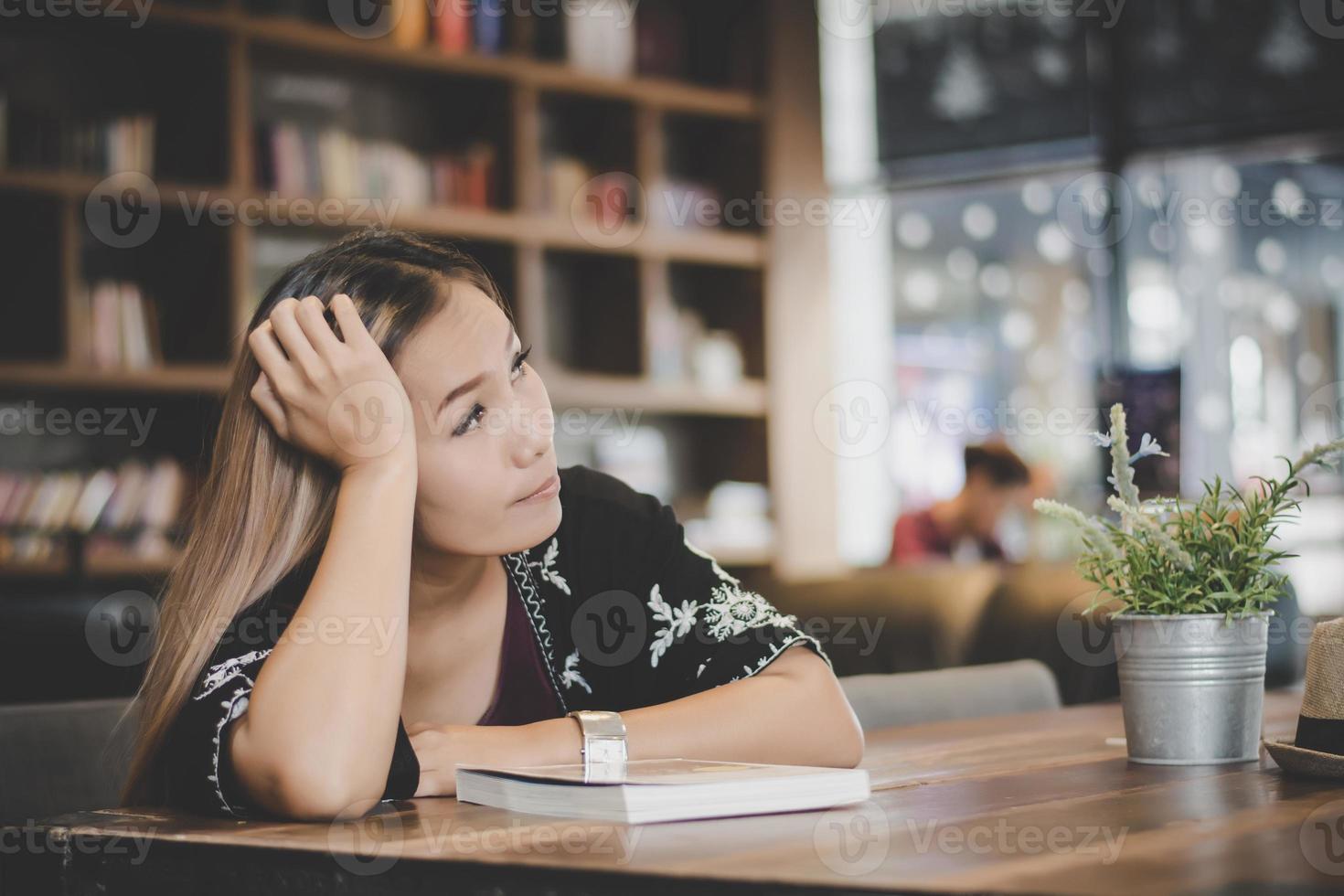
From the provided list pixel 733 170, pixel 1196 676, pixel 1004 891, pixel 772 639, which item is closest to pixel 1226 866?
pixel 1004 891

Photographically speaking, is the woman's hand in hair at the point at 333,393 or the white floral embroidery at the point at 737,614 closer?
the woman's hand in hair at the point at 333,393

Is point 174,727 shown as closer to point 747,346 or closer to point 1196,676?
point 1196,676

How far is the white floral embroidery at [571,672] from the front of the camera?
1.61 metres

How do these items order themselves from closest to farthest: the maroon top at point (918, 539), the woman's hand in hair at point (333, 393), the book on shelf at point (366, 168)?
the woman's hand in hair at point (333, 393) < the book on shelf at point (366, 168) < the maroon top at point (918, 539)

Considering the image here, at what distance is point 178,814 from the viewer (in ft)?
3.85

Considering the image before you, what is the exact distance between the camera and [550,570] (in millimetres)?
1645

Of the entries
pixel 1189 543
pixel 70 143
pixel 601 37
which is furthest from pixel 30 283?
pixel 1189 543

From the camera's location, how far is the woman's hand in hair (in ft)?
4.36

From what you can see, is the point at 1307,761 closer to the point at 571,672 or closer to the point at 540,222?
the point at 571,672

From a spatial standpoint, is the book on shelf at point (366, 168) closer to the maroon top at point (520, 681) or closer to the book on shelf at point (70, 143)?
the book on shelf at point (70, 143)

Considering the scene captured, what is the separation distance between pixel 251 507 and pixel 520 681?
0.37 m

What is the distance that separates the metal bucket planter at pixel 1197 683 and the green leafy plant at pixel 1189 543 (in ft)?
0.06

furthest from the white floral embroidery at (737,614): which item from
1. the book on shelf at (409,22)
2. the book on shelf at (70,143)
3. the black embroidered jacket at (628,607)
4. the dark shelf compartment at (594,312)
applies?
the dark shelf compartment at (594,312)

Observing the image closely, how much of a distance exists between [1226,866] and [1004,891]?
15 centimetres
